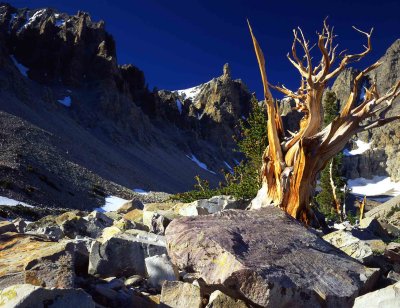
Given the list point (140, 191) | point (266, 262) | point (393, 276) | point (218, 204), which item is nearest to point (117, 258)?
point (266, 262)

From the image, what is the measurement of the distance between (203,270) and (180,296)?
0.45 metres

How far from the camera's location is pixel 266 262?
5.37m

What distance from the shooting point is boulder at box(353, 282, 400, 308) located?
3771 mm

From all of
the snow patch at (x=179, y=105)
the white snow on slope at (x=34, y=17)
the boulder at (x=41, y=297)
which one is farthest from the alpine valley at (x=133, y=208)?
the snow patch at (x=179, y=105)

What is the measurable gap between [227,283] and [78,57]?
136 m

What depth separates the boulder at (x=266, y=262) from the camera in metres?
4.90

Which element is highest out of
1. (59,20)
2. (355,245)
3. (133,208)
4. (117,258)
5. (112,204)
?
(59,20)

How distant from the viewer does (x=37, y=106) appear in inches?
3755

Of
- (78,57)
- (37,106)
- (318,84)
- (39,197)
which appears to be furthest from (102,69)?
(318,84)

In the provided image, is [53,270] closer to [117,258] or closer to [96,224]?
[117,258]

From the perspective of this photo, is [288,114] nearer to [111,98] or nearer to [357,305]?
[111,98]

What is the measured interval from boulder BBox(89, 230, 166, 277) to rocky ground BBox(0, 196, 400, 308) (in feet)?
0.05

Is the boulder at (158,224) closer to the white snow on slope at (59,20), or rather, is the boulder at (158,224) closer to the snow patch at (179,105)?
the white snow on slope at (59,20)

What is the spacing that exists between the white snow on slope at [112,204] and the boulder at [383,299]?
50472 millimetres
